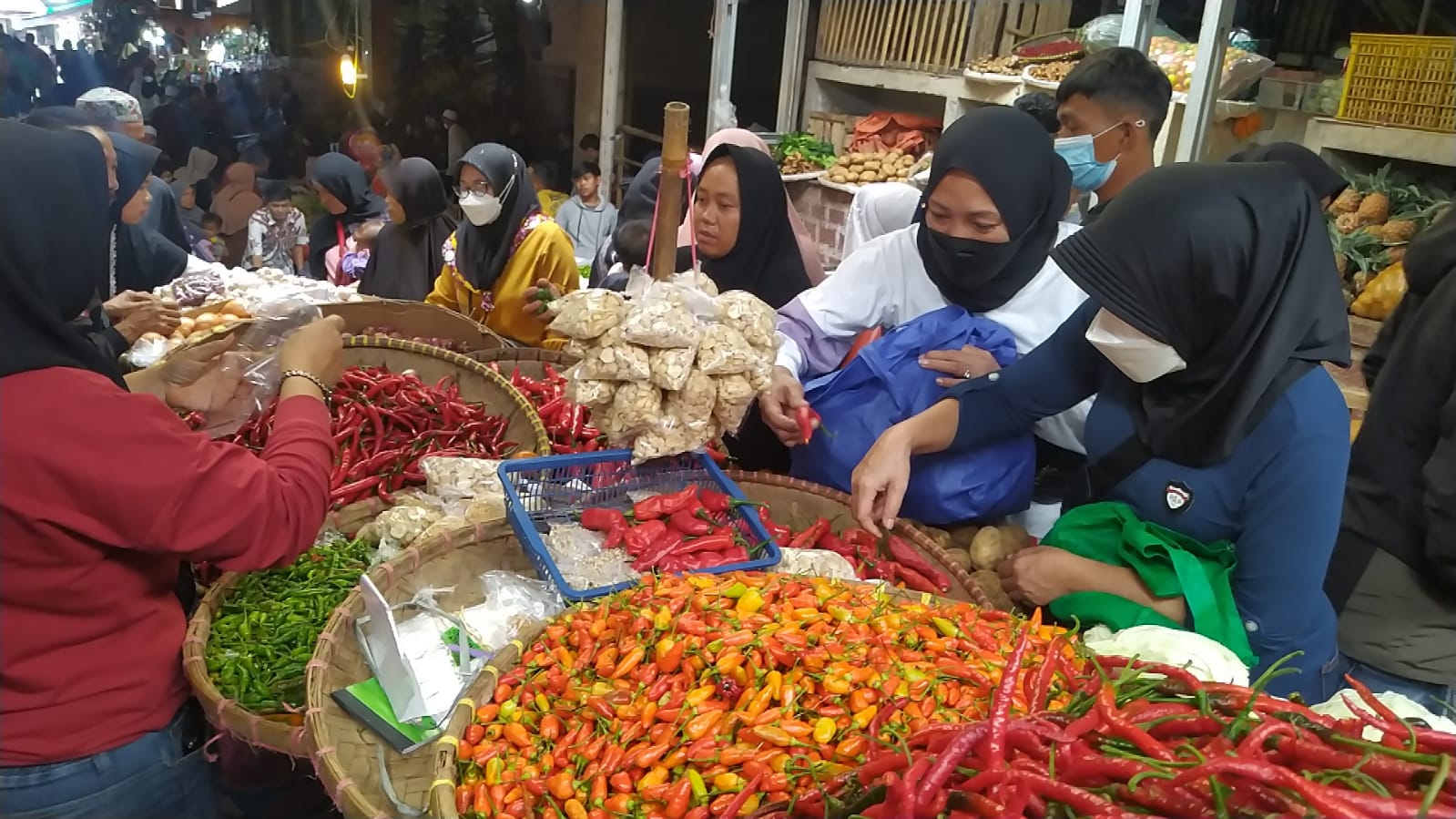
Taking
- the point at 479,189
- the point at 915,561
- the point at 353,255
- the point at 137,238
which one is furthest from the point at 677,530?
the point at 353,255

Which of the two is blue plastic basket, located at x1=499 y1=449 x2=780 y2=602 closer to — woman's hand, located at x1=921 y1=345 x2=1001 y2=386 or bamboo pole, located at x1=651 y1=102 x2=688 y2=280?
bamboo pole, located at x1=651 y1=102 x2=688 y2=280

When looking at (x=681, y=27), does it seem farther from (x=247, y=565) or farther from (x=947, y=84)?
(x=247, y=565)

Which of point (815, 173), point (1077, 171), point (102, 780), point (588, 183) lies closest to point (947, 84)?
point (815, 173)

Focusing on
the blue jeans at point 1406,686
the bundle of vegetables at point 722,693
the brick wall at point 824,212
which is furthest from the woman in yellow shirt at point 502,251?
the brick wall at point 824,212

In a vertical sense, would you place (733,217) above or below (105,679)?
above

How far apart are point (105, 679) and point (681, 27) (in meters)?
6.29

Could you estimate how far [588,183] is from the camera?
7.03m

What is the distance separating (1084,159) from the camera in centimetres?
362

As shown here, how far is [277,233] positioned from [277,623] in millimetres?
5115

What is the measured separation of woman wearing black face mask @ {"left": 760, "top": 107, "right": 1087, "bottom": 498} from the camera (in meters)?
2.52

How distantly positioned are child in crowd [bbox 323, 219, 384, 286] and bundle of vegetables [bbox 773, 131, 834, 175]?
349cm

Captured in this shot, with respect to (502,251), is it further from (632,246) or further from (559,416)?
(559,416)

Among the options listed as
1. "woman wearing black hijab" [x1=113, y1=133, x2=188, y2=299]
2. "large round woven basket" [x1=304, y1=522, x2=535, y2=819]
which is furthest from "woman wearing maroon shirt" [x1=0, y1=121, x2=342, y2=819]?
"woman wearing black hijab" [x1=113, y1=133, x2=188, y2=299]

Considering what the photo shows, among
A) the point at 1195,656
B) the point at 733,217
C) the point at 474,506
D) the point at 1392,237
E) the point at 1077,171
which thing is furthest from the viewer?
the point at 1392,237
